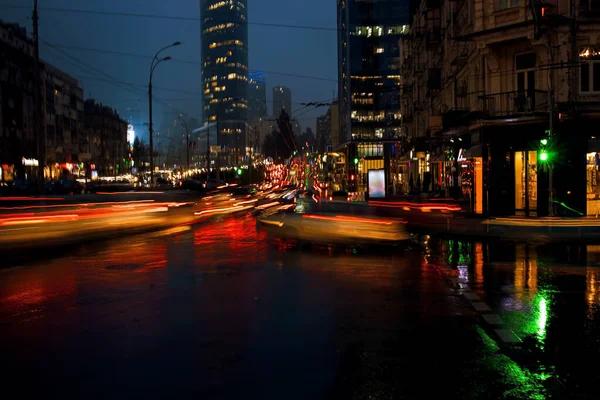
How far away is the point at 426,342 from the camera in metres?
7.20

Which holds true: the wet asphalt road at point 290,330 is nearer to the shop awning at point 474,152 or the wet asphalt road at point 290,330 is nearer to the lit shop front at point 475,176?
the shop awning at point 474,152

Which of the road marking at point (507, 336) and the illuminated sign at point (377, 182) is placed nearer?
the road marking at point (507, 336)

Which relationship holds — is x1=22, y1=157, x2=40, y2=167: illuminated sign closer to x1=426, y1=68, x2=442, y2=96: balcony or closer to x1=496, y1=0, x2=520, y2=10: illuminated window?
x1=426, y1=68, x2=442, y2=96: balcony

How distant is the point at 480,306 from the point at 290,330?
3.32 m

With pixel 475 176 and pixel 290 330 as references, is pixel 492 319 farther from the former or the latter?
pixel 475 176

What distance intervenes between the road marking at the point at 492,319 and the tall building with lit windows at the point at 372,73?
82.1m

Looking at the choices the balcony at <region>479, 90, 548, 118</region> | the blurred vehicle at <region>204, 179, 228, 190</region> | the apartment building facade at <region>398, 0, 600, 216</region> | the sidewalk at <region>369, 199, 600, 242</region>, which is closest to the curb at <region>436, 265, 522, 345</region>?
the sidewalk at <region>369, 199, 600, 242</region>

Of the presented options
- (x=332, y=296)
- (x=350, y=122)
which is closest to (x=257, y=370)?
(x=332, y=296)

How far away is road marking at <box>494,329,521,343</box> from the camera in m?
7.30

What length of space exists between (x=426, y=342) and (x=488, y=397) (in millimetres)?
1825

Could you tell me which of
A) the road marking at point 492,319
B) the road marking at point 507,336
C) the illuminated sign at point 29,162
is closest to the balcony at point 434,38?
the road marking at point 492,319

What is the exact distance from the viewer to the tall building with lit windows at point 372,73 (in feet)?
306

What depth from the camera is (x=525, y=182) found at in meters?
28.8

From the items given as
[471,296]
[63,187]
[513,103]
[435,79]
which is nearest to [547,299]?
[471,296]
